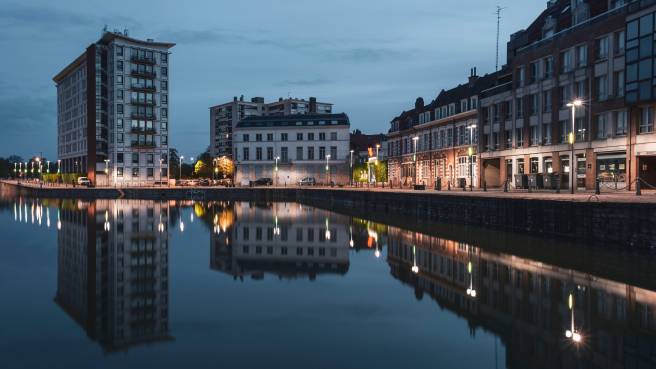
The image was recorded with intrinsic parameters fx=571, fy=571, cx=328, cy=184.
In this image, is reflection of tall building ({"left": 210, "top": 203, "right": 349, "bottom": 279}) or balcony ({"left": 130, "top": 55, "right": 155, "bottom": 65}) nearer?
reflection of tall building ({"left": 210, "top": 203, "right": 349, "bottom": 279})

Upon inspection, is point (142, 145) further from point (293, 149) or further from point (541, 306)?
point (541, 306)

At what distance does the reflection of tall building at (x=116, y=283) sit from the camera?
1318 centimetres

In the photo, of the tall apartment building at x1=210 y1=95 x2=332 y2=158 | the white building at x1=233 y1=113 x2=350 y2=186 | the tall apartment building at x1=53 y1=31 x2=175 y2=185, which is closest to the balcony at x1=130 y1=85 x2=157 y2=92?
the tall apartment building at x1=53 y1=31 x2=175 y2=185

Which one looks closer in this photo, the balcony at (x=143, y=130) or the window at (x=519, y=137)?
the window at (x=519, y=137)

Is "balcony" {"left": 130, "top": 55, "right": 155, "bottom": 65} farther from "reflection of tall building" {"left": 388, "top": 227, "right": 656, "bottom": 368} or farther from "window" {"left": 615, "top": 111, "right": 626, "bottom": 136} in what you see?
"reflection of tall building" {"left": 388, "top": 227, "right": 656, "bottom": 368}

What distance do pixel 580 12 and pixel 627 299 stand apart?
3936 cm

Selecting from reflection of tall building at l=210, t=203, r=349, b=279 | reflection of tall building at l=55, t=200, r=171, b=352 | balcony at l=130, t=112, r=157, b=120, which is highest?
balcony at l=130, t=112, r=157, b=120

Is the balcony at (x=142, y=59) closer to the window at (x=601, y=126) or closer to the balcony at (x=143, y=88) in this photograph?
the balcony at (x=143, y=88)

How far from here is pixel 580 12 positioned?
4850 cm

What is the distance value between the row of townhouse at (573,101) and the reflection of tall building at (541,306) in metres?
19.2

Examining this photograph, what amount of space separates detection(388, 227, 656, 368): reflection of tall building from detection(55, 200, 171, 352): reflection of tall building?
25.9 feet

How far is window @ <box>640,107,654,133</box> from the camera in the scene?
4003cm

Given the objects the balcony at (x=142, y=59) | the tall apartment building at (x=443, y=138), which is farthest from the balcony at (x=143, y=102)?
the tall apartment building at (x=443, y=138)

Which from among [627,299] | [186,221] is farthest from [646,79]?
[186,221]
